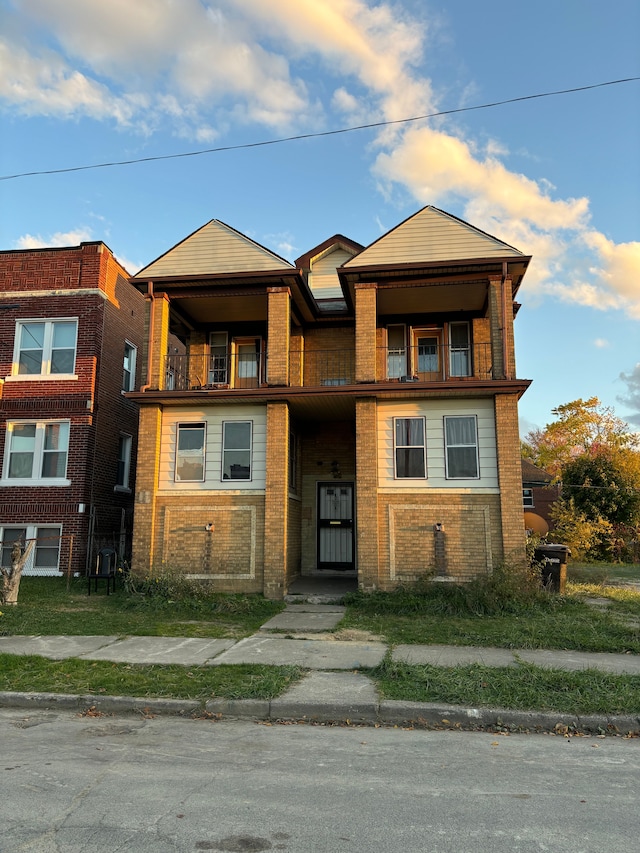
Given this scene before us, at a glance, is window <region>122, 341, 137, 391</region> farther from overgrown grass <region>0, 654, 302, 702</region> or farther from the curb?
the curb

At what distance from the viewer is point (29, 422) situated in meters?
16.7

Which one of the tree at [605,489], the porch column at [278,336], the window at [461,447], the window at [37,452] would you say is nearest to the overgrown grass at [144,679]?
the window at [461,447]

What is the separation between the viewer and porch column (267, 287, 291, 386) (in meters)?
13.9

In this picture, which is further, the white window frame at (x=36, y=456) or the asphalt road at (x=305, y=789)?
the white window frame at (x=36, y=456)

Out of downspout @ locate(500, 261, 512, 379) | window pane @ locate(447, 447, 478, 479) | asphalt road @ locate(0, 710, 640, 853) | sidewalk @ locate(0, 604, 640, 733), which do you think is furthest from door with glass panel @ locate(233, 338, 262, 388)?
asphalt road @ locate(0, 710, 640, 853)

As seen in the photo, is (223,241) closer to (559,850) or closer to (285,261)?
(285,261)

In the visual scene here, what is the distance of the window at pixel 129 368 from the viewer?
18500mm

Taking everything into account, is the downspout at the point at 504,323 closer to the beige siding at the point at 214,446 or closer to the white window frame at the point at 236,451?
the beige siding at the point at 214,446

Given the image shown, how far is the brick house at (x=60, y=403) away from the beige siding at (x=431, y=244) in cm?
763

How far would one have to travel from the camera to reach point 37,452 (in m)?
16.5

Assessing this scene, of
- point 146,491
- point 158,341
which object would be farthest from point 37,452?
point 158,341

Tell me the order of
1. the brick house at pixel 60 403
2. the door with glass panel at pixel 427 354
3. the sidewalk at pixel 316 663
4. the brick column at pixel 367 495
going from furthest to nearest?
the brick house at pixel 60 403, the door with glass panel at pixel 427 354, the brick column at pixel 367 495, the sidewalk at pixel 316 663

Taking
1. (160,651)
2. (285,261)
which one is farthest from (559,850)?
(285,261)

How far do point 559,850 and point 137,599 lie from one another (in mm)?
10279
